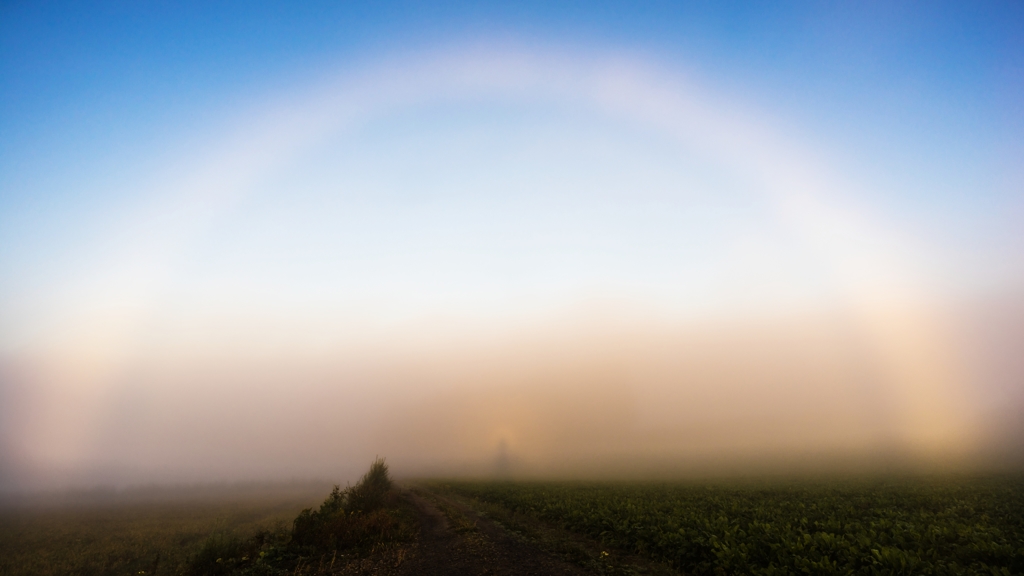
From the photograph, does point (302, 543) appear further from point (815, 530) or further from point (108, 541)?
point (815, 530)

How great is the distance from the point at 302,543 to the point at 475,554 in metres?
8.36

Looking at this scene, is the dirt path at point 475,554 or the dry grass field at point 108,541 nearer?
the dirt path at point 475,554

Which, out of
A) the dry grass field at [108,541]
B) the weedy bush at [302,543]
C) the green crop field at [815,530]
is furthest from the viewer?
the dry grass field at [108,541]

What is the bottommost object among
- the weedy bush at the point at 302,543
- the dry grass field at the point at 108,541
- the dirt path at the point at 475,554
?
the dry grass field at the point at 108,541

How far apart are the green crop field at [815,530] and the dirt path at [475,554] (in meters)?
3.61

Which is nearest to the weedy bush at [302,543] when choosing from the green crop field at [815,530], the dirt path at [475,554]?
Answer: the dirt path at [475,554]

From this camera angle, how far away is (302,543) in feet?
56.6

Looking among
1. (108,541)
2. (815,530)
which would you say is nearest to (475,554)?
(815,530)

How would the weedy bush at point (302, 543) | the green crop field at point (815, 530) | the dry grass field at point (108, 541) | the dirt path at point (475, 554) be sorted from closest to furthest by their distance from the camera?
the green crop field at point (815, 530)
the dirt path at point (475, 554)
the weedy bush at point (302, 543)
the dry grass field at point (108, 541)

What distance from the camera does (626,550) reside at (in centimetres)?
1552

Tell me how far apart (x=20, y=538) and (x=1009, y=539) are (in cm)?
6077

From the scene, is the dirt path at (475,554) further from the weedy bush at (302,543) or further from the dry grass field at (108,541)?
the dry grass field at (108,541)

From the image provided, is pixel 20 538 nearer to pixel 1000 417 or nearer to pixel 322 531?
pixel 322 531

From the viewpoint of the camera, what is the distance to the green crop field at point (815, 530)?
1105cm
